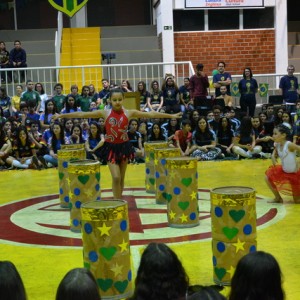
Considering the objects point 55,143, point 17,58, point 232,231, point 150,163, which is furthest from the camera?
point 17,58

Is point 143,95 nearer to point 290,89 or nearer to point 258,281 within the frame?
point 290,89

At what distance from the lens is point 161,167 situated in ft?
Answer: 34.1

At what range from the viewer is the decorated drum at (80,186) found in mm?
9000

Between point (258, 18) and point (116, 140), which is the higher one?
point (258, 18)

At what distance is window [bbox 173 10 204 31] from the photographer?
22688mm

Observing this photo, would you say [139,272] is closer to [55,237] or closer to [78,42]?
[55,237]

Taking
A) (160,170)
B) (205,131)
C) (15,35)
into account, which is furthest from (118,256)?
(15,35)

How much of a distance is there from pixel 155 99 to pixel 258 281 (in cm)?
1432

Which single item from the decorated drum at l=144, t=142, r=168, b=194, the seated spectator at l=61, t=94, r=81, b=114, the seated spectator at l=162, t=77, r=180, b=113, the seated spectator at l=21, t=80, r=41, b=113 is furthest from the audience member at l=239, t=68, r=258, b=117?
the decorated drum at l=144, t=142, r=168, b=194

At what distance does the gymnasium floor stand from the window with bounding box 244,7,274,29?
10.8 metres

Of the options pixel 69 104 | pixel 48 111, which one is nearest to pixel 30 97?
pixel 48 111

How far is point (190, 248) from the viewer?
790 cm

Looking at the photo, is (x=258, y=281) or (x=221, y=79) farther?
(x=221, y=79)

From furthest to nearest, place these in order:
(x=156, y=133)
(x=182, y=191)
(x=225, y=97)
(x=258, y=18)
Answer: (x=258, y=18) < (x=225, y=97) < (x=156, y=133) < (x=182, y=191)
